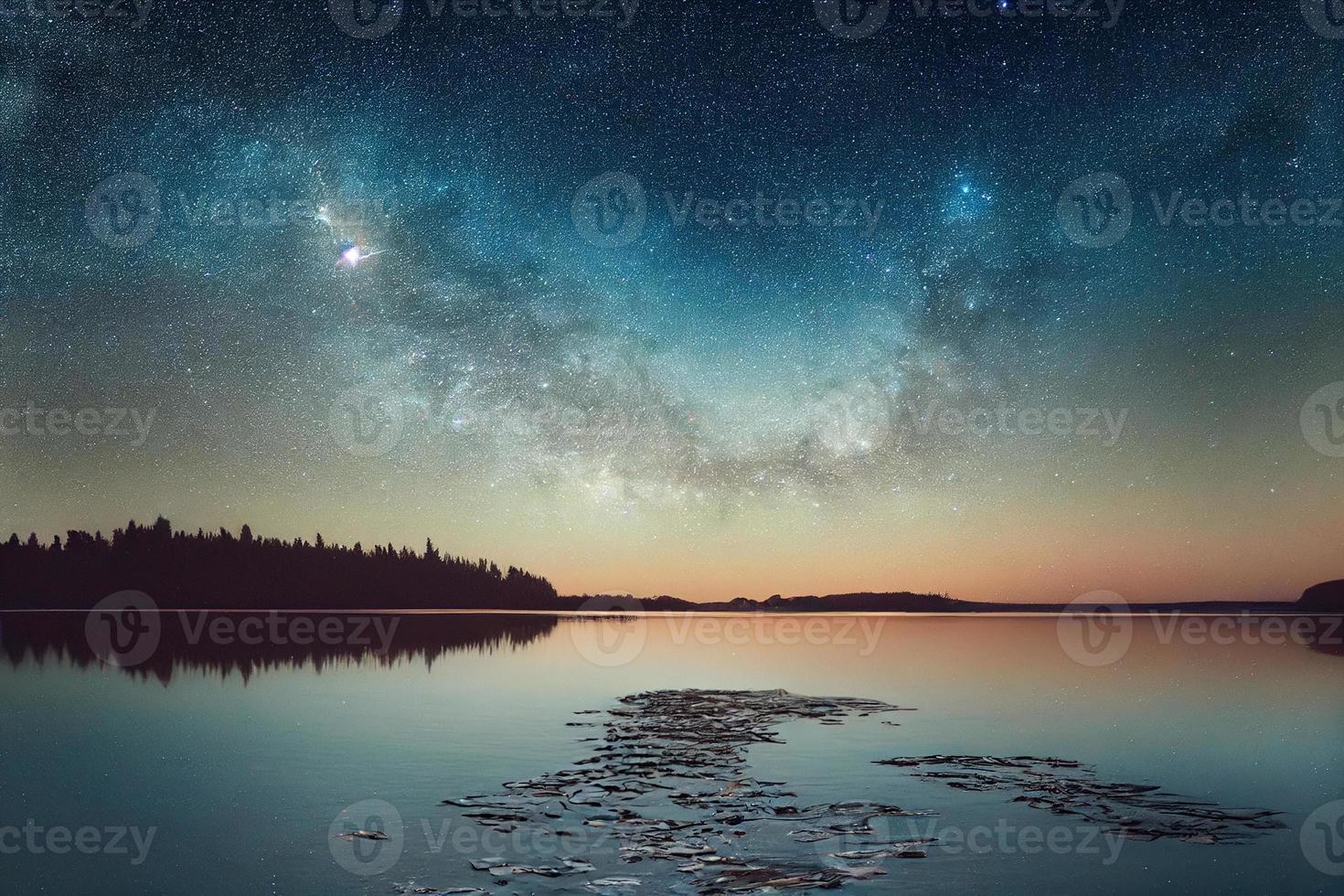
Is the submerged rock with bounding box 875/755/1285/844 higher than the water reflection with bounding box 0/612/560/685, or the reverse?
the submerged rock with bounding box 875/755/1285/844

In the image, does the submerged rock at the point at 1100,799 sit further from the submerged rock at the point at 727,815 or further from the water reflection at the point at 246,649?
the water reflection at the point at 246,649

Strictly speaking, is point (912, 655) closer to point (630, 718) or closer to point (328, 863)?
point (630, 718)

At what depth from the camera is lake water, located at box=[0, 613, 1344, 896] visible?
14000mm

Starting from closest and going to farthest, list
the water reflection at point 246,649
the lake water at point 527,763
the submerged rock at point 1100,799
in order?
the lake water at point 527,763
the submerged rock at point 1100,799
the water reflection at point 246,649

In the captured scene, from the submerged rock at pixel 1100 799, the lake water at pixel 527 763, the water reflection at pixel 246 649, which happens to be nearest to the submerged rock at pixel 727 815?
the submerged rock at pixel 1100 799

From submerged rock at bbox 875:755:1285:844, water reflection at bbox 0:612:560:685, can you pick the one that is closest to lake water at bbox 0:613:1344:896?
submerged rock at bbox 875:755:1285:844

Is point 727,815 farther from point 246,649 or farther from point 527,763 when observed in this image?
point 246,649

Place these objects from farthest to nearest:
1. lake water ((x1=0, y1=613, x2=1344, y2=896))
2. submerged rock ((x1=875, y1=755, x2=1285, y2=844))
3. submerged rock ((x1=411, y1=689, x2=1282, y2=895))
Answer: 1. submerged rock ((x1=875, y1=755, x2=1285, y2=844))
2. lake water ((x1=0, y1=613, x2=1344, y2=896))
3. submerged rock ((x1=411, y1=689, x2=1282, y2=895))

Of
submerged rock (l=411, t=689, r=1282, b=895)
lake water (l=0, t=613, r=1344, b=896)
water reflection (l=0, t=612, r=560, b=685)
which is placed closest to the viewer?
submerged rock (l=411, t=689, r=1282, b=895)

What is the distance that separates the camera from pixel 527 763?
74.8 ft

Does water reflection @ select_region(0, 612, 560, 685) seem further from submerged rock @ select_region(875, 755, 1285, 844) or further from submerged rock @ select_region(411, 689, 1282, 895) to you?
submerged rock @ select_region(875, 755, 1285, 844)

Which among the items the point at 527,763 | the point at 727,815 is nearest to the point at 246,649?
the point at 527,763

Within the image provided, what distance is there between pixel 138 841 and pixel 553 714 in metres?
17.8

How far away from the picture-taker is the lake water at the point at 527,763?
14.0 m
